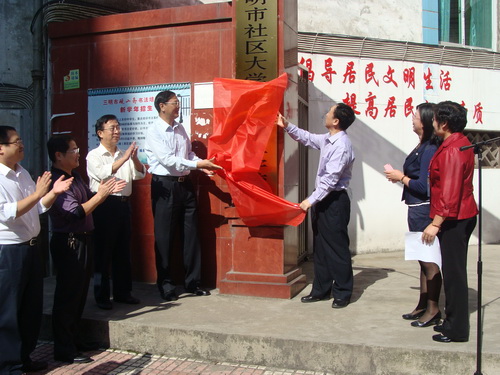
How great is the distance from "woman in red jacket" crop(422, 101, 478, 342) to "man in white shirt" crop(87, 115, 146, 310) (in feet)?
8.28

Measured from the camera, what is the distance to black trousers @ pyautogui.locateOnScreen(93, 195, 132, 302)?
4527mm

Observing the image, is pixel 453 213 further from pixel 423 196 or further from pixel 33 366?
pixel 33 366

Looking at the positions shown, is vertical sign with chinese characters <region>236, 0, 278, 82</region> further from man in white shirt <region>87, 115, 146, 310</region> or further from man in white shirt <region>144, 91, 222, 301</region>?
man in white shirt <region>87, 115, 146, 310</region>

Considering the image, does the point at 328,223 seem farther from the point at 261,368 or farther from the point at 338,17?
the point at 338,17

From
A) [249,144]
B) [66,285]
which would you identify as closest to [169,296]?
[66,285]

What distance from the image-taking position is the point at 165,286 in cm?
475

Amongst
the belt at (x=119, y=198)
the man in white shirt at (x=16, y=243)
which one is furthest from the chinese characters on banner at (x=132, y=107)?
the man in white shirt at (x=16, y=243)

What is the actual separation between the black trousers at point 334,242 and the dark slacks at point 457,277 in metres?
1.08

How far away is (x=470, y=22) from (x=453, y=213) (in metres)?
6.13

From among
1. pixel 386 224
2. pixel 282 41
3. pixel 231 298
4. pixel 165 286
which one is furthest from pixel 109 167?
pixel 386 224

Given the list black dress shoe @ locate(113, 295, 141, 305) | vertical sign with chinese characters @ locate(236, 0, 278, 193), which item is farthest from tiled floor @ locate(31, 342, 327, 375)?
vertical sign with chinese characters @ locate(236, 0, 278, 193)

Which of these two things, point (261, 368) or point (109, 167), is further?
point (109, 167)

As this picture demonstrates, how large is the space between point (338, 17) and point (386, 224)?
122 inches

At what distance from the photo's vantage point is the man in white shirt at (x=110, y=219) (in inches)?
177
